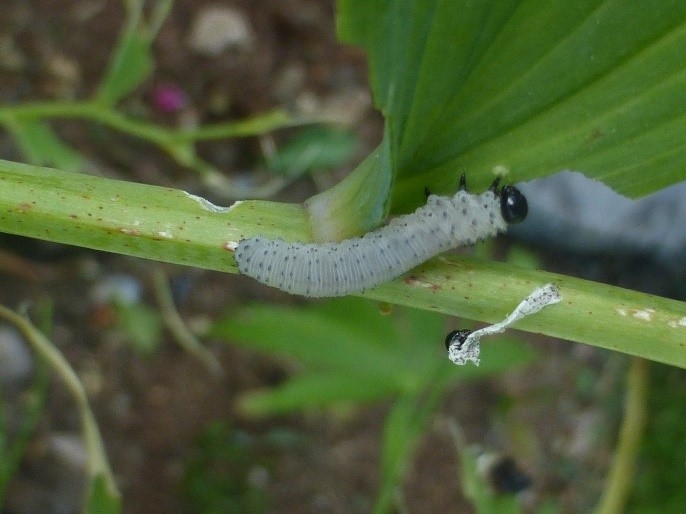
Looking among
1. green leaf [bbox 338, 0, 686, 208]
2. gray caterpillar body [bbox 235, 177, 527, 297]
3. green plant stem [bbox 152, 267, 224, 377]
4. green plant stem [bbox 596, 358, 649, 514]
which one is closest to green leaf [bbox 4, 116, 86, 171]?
green plant stem [bbox 152, 267, 224, 377]

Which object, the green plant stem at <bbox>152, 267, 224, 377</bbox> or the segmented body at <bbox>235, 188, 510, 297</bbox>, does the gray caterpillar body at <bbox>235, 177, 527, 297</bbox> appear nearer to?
the segmented body at <bbox>235, 188, 510, 297</bbox>

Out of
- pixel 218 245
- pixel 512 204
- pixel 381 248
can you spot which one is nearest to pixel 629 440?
pixel 512 204

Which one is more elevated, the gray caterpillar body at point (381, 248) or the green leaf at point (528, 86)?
the green leaf at point (528, 86)

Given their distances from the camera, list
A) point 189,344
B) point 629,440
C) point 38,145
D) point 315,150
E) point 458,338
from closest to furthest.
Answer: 1. point 458,338
2. point 629,440
3. point 38,145
4. point 189,344
5. point 315,150

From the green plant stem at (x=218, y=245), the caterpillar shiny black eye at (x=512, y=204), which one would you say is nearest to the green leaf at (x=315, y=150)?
the caterpillar shiny black eye at (x=512, y=204)

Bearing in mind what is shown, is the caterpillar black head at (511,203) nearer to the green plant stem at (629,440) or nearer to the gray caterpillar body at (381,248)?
the gray caterpillar body at (381,248)

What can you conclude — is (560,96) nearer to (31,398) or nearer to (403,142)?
(403,142)

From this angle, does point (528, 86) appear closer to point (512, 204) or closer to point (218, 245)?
point (512, 204)
